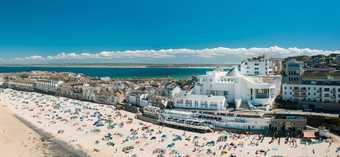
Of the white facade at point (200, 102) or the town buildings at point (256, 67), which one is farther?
the town buildings at point (256, 67)

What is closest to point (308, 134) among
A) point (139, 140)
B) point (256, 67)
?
point (139, 140)

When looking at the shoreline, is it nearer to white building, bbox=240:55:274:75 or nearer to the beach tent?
the beach tent

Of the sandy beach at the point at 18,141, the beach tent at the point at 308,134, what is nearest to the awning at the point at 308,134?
the beach tent at the point at 308,134

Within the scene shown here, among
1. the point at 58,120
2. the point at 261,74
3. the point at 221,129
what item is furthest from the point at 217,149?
the point at 261,74

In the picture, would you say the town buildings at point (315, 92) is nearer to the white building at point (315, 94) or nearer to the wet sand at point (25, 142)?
the white building at point (315, 94)

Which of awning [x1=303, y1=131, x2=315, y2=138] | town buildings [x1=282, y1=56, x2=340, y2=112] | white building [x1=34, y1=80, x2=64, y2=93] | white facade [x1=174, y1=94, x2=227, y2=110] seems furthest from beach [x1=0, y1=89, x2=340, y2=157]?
white building [x1=34, y1=80, x2=64, y2=93]

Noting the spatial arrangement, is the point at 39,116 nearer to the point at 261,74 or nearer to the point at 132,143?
the point at 132,143

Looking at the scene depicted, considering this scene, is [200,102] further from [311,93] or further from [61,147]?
[61,147]
